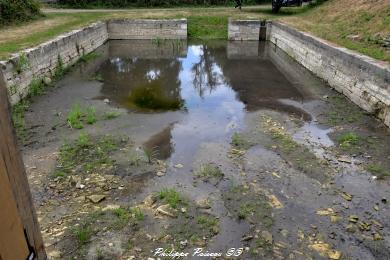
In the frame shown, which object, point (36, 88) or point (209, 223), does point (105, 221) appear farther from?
point (36, 88)

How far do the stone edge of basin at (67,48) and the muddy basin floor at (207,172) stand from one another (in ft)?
2.13

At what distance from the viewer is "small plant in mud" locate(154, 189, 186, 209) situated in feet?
16.5

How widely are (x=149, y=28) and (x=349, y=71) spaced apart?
1245 cm

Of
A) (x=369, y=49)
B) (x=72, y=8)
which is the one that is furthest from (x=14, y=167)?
(x=72, y=8)

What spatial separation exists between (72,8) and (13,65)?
17042mm

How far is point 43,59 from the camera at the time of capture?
34.4ft

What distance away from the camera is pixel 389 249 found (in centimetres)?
430

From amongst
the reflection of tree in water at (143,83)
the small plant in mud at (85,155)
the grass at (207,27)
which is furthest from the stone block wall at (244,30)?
the small plant in mud at (85,155)

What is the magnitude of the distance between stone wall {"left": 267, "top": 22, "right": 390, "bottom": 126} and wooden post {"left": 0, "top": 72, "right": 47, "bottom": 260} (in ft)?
26.4

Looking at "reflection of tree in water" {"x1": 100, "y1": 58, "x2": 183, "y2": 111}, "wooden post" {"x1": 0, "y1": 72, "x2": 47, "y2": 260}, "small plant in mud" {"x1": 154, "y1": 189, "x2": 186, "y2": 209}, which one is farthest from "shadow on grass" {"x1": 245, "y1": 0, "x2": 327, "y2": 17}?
"wooden post" {"x1": 0, "y1": 72, "x2": 47, "y2": 260}

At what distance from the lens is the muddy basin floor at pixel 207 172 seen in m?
4.36

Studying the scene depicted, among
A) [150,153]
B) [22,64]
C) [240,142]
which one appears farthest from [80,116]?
[240,142]

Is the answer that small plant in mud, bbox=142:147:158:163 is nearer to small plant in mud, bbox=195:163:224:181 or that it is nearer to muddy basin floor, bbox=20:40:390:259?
muddy basin floor, bbox=20:40:390:259

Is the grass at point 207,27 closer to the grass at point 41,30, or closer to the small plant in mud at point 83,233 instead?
the grass at point 41,30
